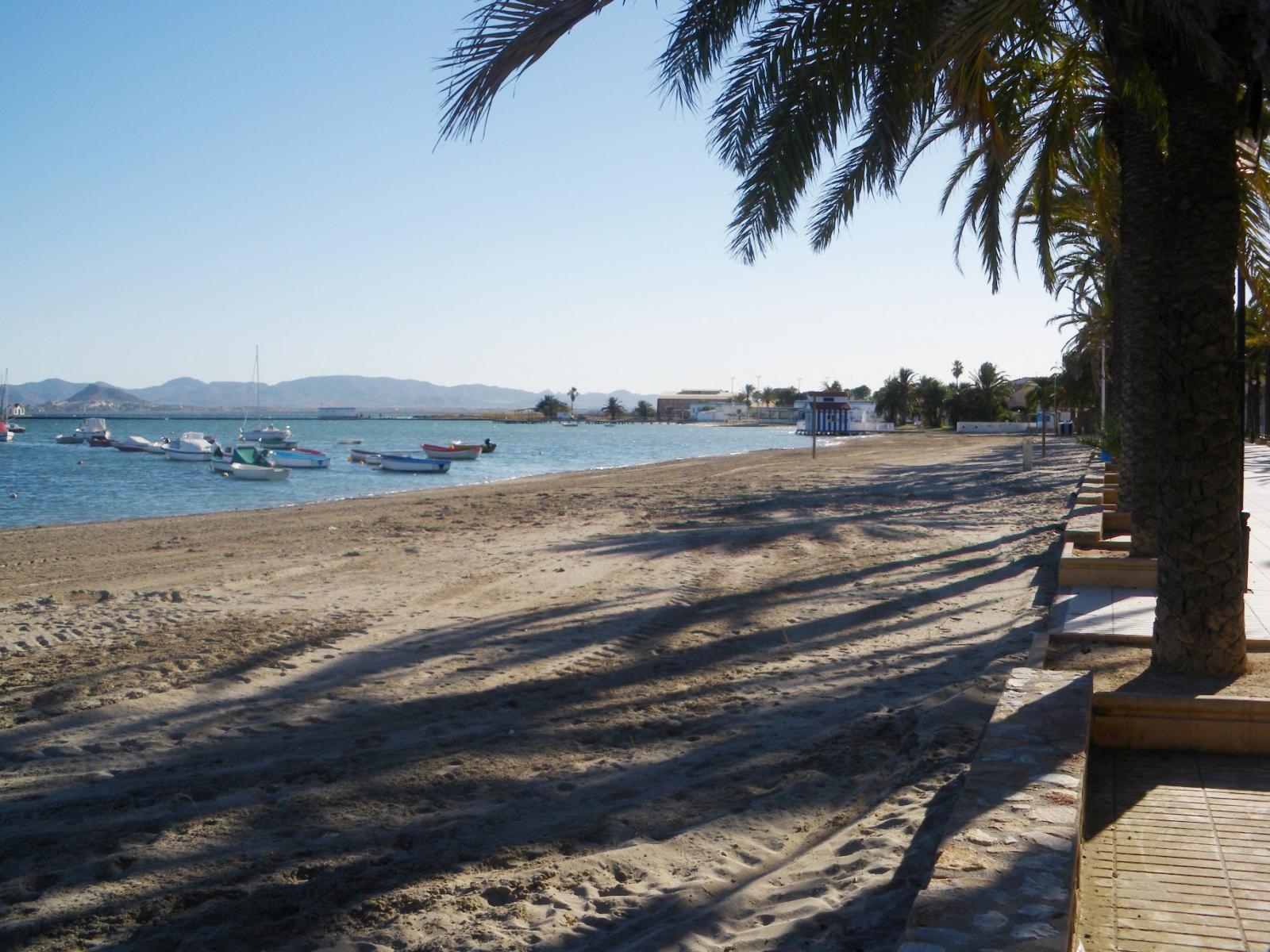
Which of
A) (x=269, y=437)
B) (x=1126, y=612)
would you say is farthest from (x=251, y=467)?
(x=269, y=437)

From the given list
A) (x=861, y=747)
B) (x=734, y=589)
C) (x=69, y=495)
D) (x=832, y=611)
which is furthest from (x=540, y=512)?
(x=69, y=495)

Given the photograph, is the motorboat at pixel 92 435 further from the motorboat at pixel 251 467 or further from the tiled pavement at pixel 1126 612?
the tiled pavement at pixel 1126 612

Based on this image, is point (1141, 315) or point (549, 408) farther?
point (549, 408)

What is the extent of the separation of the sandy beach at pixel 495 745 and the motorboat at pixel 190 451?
137ft

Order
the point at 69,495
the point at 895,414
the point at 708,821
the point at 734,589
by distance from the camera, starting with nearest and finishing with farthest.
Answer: the point at 708,821 < the point at 734,589 < the point at 69,495 < the point at 895,414

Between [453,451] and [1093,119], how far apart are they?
46.0 m

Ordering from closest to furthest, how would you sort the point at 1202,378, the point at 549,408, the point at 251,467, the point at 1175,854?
the point at 1175,854 → the point at 1202,378 → the point at 251,467 → the point at 549,408

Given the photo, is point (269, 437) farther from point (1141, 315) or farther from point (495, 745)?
point (495, 745)

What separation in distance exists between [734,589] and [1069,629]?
4.14 metres

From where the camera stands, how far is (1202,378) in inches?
195

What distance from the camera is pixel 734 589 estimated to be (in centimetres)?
1077

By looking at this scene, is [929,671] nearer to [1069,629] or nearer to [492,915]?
[1069,629]

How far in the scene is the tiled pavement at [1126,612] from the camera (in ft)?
21.7

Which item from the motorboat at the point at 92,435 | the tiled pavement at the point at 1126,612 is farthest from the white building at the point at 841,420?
the tiled pavement at the point at 1126,612
